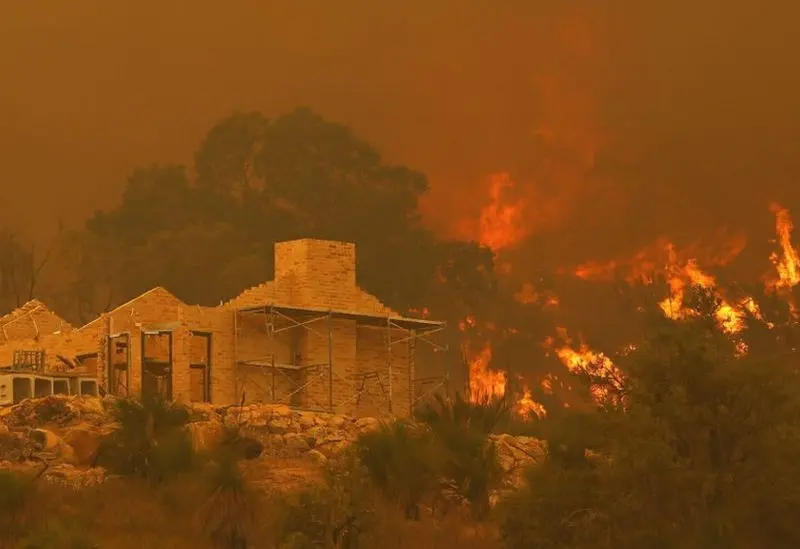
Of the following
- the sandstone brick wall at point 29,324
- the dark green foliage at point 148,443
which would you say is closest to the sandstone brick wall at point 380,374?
the sandstone brick wall at point 29,324

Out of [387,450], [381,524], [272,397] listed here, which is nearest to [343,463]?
[387,450]

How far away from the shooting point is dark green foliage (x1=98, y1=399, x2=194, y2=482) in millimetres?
35125

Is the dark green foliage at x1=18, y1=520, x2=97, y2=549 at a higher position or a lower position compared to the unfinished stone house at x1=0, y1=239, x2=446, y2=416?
lower

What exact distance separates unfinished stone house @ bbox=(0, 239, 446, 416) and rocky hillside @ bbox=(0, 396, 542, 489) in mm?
3330

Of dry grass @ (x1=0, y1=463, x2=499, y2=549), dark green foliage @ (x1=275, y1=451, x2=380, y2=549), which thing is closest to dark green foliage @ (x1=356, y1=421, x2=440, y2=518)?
dry grass @ (x1=0, y1=463, x2=499, y2=549)

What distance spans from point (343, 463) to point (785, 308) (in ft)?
139

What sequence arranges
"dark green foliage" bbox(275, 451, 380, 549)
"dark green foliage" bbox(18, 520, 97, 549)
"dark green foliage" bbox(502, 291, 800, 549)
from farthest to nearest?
1. "dark green foliage" bbox(275, 451, 380, 549)
2. "dark green foliage" bbox(502, 291, 800, 549)
3. "dark green foliage" bbox(18, 520, 97, 549)

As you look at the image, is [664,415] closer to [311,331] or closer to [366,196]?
[311,331]

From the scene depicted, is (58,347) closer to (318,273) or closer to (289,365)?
(289,365)

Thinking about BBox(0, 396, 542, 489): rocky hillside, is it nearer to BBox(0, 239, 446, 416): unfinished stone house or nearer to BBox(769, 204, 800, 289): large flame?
BBox(0, 239, 446, 416): unfinished stone house

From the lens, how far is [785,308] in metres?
75.0

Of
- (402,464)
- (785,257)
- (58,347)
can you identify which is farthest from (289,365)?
(785,257)

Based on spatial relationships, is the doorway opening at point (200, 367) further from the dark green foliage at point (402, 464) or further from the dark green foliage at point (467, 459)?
the dark green foliage at point (402, 464)

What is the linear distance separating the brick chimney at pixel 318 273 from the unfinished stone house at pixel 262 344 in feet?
0.10
